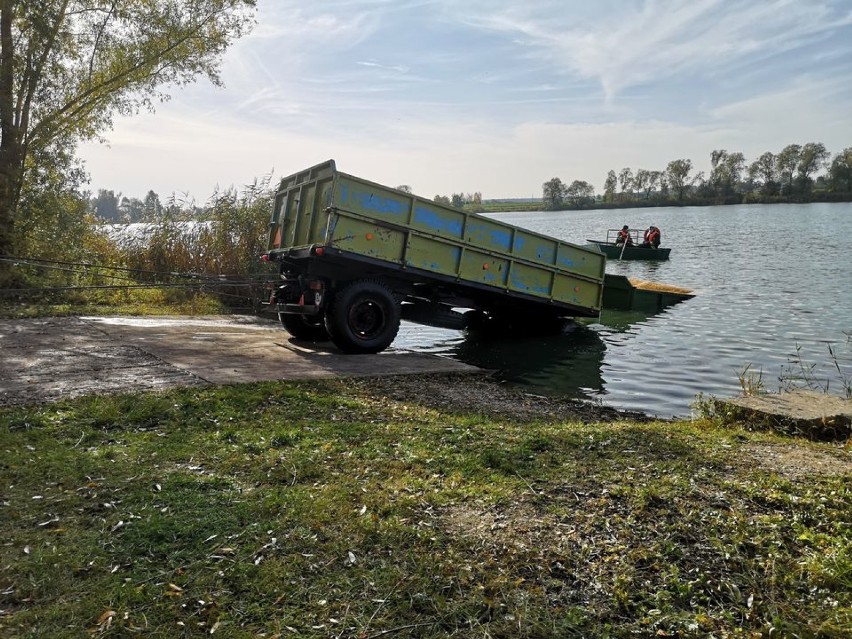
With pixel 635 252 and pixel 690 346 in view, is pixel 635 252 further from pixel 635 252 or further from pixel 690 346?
pixel 690 346

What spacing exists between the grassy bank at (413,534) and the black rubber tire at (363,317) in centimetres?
478

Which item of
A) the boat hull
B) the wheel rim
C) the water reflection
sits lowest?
the water reflection

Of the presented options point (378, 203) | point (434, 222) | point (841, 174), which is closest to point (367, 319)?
point (378, 203)

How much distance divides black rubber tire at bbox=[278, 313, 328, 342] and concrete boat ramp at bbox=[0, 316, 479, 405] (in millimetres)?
229

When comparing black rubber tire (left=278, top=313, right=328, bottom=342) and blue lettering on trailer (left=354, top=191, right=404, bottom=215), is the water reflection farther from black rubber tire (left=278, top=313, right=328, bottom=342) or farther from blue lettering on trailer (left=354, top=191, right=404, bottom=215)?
blue lettering on trailer (left=354, top=191, right=404, bottom=215)


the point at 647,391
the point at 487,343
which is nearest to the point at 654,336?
the point at 487,343

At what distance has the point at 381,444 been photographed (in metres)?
5.28

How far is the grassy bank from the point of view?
9.21ft

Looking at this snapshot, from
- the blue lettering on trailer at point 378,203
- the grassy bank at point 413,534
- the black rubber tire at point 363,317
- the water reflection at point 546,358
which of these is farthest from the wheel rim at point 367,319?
the grassy bank at point 413,534

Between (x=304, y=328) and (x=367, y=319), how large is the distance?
1663 mm

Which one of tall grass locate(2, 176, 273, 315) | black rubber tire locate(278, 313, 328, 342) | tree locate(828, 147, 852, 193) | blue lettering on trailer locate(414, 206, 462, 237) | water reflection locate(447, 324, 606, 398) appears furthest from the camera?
tree locate(828, 147, 852, 193)

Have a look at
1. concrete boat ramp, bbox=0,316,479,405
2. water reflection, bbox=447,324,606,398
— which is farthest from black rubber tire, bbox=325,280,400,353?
water reflection, bbox=447,324,606,398

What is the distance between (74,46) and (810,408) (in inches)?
686

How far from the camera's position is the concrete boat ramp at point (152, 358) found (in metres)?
7.16
